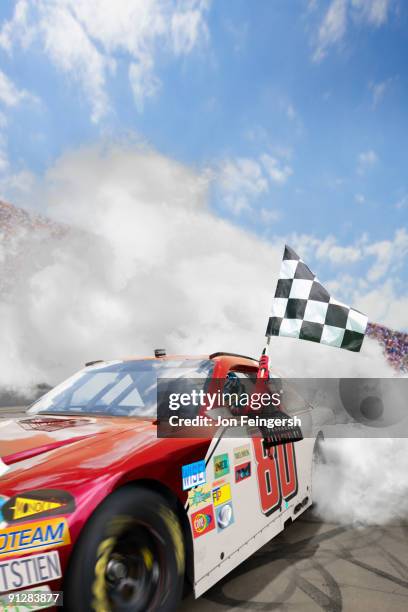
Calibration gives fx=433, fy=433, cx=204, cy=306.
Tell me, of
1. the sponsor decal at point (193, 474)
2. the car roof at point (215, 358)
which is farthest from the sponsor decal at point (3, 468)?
the car roof at point (215, 358)

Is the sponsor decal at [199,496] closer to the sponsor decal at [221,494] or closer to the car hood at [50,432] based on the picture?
the sponsor decal at [221,494]

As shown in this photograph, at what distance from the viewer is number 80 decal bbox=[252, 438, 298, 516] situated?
247cm

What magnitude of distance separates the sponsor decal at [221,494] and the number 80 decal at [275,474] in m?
0.35

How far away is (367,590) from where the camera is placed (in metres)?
2.23

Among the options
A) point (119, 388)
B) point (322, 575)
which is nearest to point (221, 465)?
point (119, 388)

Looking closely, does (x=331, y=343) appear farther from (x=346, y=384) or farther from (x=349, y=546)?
(x=346, y=384)

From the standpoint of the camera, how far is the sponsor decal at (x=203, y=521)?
1879 mm

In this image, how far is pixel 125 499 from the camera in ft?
5.13

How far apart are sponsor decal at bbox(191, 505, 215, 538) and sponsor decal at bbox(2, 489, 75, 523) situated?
2.23ft

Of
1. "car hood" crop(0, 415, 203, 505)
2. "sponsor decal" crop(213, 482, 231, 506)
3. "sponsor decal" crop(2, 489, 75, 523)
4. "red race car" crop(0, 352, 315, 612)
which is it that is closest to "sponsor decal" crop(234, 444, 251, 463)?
"red race car" crop(0, 352, 315, 612)

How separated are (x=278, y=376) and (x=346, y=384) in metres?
2.22

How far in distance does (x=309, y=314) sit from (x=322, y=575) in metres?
1.95

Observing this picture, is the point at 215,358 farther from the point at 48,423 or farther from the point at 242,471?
the point at 48,423

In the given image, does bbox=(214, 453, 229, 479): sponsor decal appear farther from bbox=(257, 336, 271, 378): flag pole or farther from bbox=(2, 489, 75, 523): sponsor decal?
bbox=(257, 336, 271, 378): flag pole
